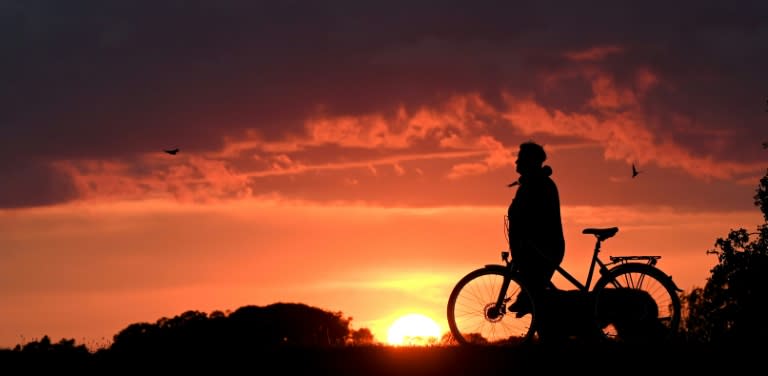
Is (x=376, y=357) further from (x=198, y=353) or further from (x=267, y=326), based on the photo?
(x=267, y=326)

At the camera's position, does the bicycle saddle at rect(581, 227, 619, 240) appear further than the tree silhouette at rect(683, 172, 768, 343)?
No

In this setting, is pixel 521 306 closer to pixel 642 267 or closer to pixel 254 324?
pixel 642 267

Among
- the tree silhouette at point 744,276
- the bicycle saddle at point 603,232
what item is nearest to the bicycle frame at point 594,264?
the bicycle saddle at point 603,232

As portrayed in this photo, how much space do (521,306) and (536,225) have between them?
124 cm

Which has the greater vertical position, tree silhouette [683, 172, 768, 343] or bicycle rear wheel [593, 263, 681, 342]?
tree silhouette [683, 172, 768, 343]

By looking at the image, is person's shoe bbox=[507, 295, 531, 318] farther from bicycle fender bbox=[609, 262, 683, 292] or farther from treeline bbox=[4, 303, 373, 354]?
treeline bbox=[4, 303, 373, 354]

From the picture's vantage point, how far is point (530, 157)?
14.6 m

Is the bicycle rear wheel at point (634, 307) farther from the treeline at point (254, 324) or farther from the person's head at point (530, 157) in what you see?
the treeline at point (254, 324)

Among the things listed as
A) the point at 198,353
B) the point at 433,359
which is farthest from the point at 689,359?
the point at 198,353

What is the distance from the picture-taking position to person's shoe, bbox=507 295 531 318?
14.6 m

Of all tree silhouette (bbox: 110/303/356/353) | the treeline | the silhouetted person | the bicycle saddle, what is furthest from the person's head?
tree silhouette (bbox: 110/303/356/353)

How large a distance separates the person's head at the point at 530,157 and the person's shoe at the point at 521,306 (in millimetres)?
1908

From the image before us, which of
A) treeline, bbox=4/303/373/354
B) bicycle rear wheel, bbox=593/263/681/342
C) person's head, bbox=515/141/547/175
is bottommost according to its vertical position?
bicycle rear wheel, bbox=593/263/681/342

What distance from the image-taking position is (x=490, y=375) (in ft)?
43.2
